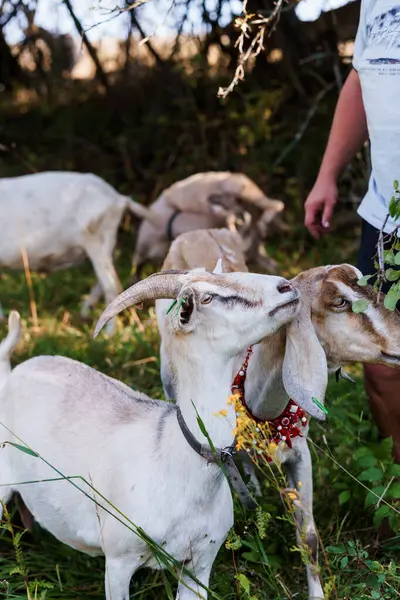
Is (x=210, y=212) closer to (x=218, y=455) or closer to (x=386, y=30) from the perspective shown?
(x=386, y=30)

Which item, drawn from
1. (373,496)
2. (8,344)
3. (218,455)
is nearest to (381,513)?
(373,496)

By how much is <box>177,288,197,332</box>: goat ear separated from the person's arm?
1.28 meters

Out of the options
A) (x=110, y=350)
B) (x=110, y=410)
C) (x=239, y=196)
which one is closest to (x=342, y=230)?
(x=239, y=196)

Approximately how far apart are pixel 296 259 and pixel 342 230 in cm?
82

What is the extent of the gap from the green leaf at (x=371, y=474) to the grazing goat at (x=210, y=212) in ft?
11.2

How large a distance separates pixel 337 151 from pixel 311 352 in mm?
1208

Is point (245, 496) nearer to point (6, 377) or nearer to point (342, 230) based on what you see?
point (6, 377)

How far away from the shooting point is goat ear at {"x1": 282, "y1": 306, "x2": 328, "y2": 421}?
244 cm

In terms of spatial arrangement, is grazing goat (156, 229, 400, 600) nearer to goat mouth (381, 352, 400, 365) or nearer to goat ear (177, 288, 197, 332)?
goat mouth (381, 352, 400, 365)

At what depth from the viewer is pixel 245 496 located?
2.46 meters

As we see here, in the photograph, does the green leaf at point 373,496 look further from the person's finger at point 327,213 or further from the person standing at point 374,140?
the person's finger at point 327,213

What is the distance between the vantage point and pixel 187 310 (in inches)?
89.4

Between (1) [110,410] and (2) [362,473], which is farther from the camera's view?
(2) [362,473]

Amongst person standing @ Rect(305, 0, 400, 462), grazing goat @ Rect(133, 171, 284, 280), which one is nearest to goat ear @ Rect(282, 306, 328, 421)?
person standing @ Rect(305, 0, 400, 462)
